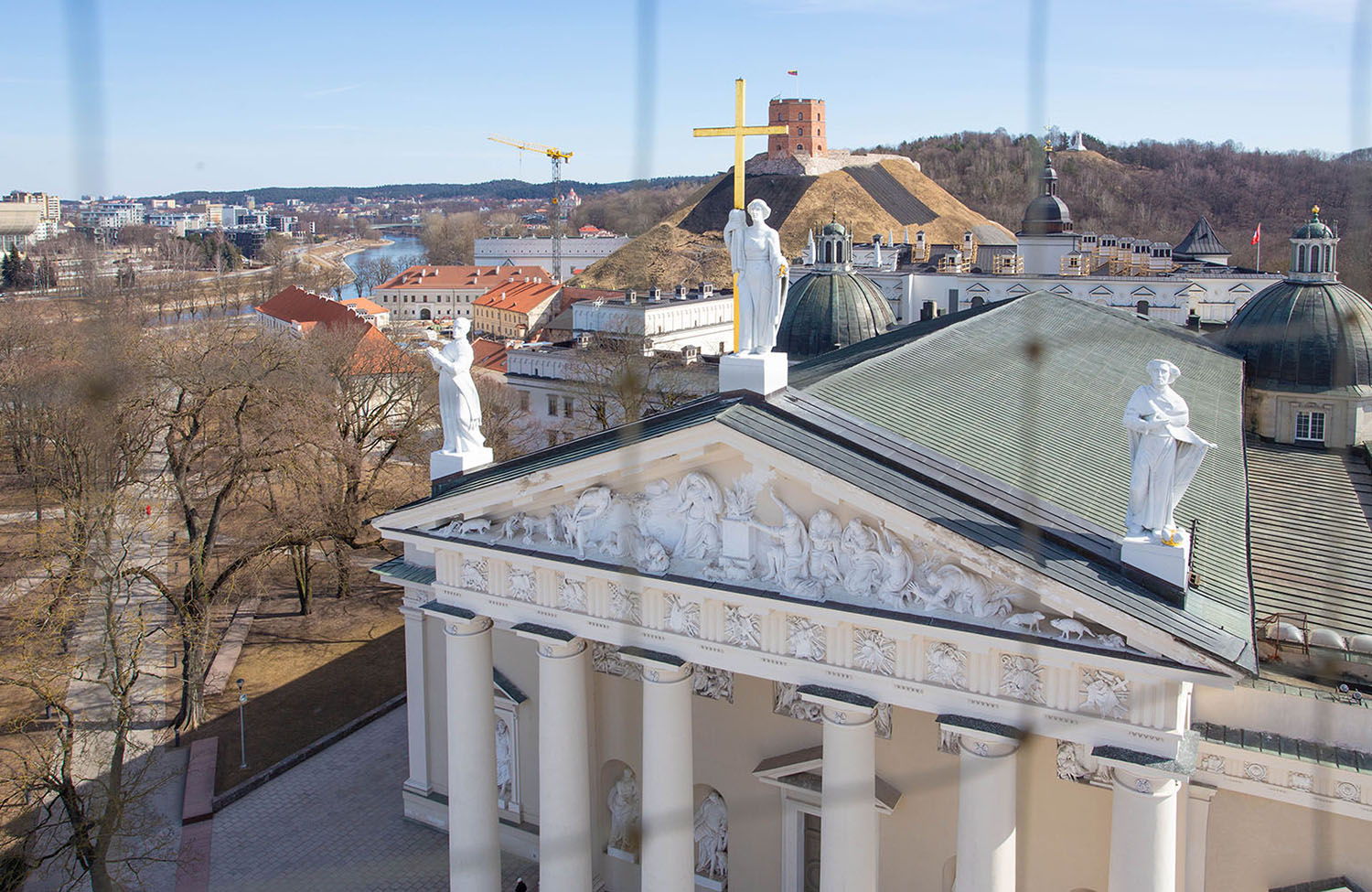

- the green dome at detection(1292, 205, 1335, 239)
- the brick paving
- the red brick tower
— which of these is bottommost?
the brick paving

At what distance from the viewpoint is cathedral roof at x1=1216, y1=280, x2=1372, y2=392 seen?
3219 cm

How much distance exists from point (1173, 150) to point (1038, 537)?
6715 cm

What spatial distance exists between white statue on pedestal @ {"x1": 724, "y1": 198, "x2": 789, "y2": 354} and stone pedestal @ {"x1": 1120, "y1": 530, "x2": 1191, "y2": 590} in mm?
5738


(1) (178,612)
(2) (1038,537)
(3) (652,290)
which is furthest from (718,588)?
(3) (652,290)

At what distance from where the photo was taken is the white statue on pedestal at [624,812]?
22469mm

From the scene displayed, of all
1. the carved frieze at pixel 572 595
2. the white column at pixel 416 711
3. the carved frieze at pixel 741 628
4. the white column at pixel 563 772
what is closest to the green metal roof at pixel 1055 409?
the carved frieze at pixel 741 628

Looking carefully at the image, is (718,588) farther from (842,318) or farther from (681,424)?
(842,318)

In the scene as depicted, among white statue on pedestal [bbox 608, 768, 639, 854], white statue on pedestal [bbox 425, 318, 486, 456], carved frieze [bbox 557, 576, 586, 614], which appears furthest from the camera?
white statue on pedestal [bbox 608, 768, 639, 854]

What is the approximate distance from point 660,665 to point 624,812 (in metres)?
7.60

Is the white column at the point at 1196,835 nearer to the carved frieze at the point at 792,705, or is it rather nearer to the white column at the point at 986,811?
the white column at the point at 986,811

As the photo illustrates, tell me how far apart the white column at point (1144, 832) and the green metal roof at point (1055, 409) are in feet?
7.38

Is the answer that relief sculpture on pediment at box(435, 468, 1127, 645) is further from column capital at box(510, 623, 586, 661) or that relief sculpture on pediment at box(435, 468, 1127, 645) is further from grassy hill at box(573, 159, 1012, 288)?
grassy hill at box(573, 159, 1012, 288)

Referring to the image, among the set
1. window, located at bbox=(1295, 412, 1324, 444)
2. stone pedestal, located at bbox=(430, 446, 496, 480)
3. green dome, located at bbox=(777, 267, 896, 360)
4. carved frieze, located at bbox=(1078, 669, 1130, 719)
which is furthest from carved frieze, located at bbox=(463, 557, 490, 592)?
green dome, located at bbox=(777, 267, 896, 360)

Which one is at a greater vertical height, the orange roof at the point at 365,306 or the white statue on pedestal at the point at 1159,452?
the orange roof at the point at 365,306
